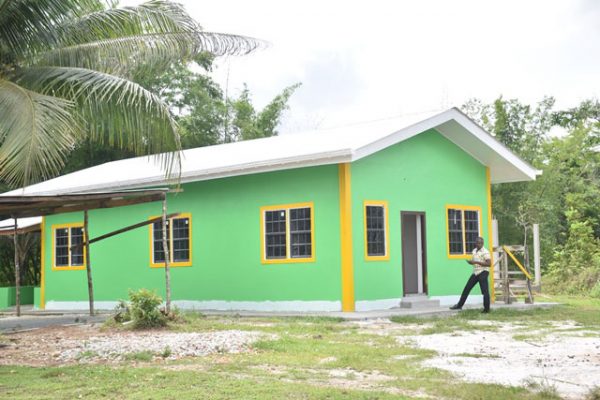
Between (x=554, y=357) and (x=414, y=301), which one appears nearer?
(x=554, y=357)

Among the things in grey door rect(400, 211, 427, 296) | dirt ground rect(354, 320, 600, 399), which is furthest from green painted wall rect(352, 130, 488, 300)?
dirt ground rect(354, 320, 600, 399)

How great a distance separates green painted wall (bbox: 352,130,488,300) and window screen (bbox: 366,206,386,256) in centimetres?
22

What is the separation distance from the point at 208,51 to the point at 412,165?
6053mm

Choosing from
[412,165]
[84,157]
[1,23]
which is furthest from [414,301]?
[84,157]

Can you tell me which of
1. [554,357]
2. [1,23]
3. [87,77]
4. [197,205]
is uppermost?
[1,23]

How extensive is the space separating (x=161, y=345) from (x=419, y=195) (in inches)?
341

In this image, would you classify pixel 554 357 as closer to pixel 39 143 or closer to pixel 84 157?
pixel 39 143

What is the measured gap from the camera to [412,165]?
17938mm

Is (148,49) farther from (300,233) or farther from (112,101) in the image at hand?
(300,233)

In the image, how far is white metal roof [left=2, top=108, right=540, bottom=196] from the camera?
15.9m

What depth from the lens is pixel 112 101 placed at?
12.6 meters

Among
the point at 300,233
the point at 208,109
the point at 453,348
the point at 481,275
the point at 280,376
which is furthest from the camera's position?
the point at 208,109

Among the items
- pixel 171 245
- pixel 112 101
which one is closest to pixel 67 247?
pixel 171 245

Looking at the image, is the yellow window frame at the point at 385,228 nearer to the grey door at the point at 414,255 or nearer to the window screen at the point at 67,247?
the grey door at the point at 414,255
